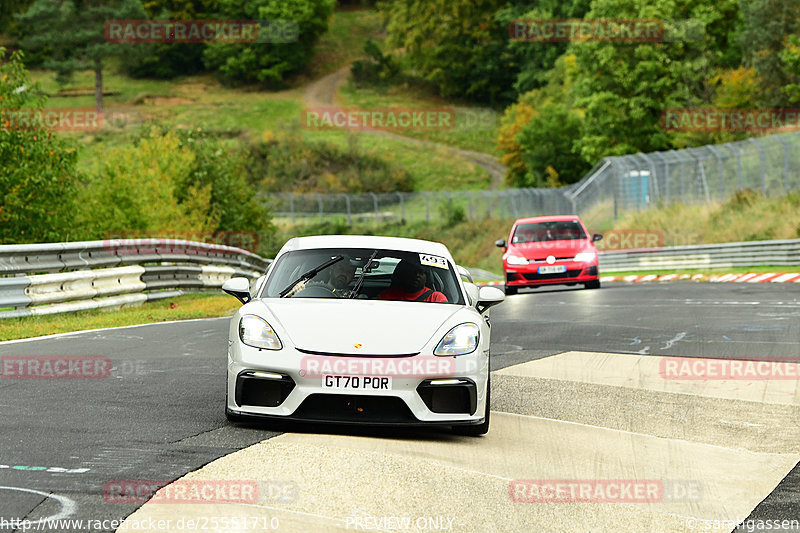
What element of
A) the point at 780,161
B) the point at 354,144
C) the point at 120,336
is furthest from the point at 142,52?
the point at 120,336

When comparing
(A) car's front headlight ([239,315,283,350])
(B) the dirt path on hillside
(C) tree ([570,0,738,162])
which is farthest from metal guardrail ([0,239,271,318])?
(B) the dirt path on hillside

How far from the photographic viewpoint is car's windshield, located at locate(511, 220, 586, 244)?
24.0 metres

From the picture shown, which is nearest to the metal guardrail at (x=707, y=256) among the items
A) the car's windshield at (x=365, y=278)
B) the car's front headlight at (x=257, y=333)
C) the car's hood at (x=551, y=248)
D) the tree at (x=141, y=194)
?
the car's hood at (x=551, y=248)

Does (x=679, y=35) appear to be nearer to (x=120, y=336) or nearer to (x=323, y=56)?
(x=120, y=336)

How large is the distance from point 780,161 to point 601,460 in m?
32.1

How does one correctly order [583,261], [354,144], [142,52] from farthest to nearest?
[142,52]
[354,144]
[583,261]

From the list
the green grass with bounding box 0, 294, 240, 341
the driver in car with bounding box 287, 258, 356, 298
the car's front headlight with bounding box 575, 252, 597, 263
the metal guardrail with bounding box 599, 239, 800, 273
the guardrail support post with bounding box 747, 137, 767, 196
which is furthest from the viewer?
the guardrail support post with bounding box 747, 137, 767, 196

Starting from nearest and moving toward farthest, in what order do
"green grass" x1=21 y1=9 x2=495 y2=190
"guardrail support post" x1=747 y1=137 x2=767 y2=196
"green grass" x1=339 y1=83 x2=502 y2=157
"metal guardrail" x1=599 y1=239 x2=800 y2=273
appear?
"metal guardrail" x1=599 y1=239 x2=800 y2=273, "guardrail support post" x1=747 y1=137 x2=767 y2=196, "green grass" x1=21 y1=9 x2=495 y2=190, "green grass" x1=339 y1=83 x2=502 y2=157

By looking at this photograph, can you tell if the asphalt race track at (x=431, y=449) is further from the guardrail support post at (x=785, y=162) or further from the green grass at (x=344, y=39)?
the green grass at (x=344, y=39)

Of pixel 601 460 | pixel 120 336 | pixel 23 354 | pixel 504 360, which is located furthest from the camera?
pixel 120 336

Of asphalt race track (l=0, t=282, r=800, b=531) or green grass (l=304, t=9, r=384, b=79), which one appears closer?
asphalt race track (l=0, t=282, r=800, b=531)

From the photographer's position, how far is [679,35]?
195 feet

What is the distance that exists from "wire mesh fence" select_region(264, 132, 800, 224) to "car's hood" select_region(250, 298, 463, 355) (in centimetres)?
3146

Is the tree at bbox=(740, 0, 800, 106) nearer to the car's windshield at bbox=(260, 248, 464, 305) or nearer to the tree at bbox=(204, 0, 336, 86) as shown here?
the car's windshield at bbox=(260, 248, 464, 305)
